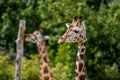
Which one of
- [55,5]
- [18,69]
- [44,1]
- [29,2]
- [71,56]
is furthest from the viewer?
[29,2]

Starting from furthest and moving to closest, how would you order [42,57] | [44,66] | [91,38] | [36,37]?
1. [91,38]
2. [36,37]
3. [42,57]
4. [44,66]

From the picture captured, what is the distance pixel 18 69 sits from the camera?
12.2 m

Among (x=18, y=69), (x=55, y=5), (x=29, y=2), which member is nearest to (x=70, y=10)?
(x=55, y=5)

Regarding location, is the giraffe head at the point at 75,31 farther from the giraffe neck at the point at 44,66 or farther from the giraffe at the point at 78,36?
the giraffe neck at the point at 44,66

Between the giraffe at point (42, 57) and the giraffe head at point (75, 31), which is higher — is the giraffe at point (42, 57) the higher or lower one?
the lower one

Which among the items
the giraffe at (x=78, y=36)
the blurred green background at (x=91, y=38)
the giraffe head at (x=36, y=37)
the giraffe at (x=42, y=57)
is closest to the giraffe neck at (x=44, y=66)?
the giraffe at (x=42, y=57)

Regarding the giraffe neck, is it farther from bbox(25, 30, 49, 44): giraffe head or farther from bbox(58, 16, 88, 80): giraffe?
bbox(58, 16, 88, 80): giraffe

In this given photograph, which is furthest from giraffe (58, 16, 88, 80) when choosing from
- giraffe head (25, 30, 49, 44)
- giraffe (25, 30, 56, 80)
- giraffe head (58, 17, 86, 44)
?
giraffe head (25, 30, 49, 44)

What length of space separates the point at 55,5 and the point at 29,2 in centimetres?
569

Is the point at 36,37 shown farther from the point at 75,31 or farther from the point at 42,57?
the point at 75,31

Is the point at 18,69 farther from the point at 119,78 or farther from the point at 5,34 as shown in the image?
the point at 5,34

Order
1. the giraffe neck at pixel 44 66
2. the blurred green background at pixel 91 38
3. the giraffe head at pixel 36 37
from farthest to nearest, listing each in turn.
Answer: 1. the blurred green background at pixel 91 38
2. the giraffe head at pixel 36 37
3. the giraffe neck at pixel 44 66

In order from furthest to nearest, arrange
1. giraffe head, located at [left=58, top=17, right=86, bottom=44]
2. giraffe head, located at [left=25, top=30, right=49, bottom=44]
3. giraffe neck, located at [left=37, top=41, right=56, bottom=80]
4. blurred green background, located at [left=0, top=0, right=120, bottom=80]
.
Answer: blurred green background, located at [left=0, top=0, right=120, bottom=80]
giraffe head, located at [left=25, top=30, right=49, bottom=44]
giraffe neck, located at [left=37, top=41, right=56, bottom=80]
giraffe head, located at [left=58, top=17, right=86, bottom=44]

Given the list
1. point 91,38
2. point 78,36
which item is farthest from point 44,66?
point 78,36
